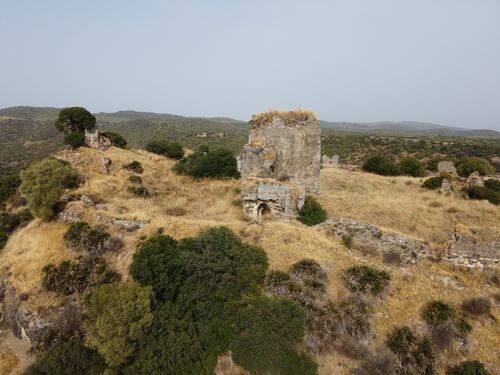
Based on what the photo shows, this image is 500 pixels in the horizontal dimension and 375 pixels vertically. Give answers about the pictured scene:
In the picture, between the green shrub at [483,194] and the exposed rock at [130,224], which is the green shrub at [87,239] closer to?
the exposed rock at [130,224]

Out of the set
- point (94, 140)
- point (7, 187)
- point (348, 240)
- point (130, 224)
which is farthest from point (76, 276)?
point (94, 140)

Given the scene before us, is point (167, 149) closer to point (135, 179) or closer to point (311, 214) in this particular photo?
point (135, 179)

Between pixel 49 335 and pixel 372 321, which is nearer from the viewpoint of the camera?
pixel 372 321

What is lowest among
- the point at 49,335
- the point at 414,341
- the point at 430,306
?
the point at 49,335

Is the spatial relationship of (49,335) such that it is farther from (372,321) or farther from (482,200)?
(482,200)

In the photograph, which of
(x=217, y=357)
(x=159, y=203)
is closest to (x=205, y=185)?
(x=159, y=203)

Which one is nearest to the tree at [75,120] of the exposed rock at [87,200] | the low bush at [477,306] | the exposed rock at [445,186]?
the exposed rock at [87,200]
